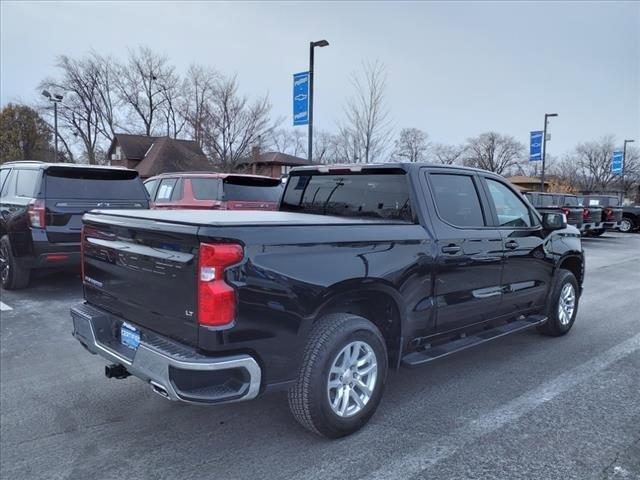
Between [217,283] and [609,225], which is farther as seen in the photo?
[609,225]

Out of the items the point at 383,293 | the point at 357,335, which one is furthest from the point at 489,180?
the point at 357,335

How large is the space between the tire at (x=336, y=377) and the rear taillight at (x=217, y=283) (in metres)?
0.62

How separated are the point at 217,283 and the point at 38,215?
17.6ft

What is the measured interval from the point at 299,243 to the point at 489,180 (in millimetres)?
2505

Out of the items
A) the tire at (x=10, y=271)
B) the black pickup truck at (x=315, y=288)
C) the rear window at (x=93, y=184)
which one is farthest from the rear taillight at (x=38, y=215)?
the black pickup truck at (x=315, y=288)

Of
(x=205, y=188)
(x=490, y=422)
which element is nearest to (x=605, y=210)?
(x=205, y=188)

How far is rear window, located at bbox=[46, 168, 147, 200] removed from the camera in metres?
6.99

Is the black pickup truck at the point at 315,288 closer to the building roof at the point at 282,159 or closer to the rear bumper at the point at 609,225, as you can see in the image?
the rear bumper at the point at 609,225

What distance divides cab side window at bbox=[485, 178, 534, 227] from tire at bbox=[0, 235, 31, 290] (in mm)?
6489

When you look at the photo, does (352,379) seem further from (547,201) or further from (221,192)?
(547,201)

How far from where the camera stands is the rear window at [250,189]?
31.5ft

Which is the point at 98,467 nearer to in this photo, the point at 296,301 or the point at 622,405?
the point at 296,301

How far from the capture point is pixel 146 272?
9.95 feet

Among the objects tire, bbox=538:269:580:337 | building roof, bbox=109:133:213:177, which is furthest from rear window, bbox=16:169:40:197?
building roof, bbox=109:133:213:177
